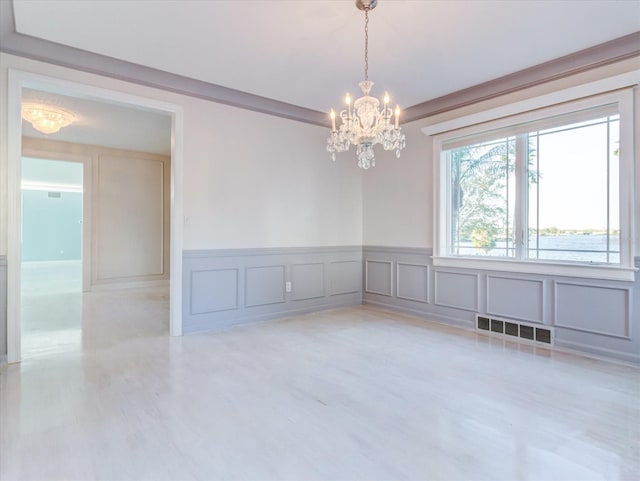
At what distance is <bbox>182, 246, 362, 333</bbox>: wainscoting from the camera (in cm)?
400

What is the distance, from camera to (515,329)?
12.3 feet

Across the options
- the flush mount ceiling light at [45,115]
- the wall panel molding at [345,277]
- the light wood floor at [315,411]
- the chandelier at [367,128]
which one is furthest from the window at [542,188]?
the flush mount ceiling light at [45,115]

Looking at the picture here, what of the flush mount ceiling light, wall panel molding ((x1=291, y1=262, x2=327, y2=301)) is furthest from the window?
the flush mount ceiling light

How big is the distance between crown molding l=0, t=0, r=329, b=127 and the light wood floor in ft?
8.68

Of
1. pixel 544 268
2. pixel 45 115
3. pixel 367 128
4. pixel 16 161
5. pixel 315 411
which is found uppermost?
pixel 45 115

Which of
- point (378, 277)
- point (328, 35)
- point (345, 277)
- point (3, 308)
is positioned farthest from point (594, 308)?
point (3, 308)

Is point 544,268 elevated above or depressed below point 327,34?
below

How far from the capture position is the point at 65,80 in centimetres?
321

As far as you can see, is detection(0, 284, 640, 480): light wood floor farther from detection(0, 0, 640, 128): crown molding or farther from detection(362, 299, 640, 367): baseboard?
detection(0, 0, 640, 128): crown molding

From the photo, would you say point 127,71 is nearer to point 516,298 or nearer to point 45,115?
point 45,115

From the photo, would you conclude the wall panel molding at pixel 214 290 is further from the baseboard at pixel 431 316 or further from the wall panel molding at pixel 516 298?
the wall panel molding at pixel 516 298

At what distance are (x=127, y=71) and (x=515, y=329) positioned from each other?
15.6 feet

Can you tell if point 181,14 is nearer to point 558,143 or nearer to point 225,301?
point 225,301

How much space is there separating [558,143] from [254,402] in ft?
12.1
